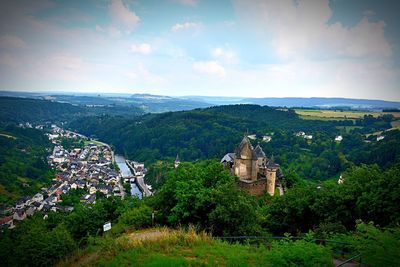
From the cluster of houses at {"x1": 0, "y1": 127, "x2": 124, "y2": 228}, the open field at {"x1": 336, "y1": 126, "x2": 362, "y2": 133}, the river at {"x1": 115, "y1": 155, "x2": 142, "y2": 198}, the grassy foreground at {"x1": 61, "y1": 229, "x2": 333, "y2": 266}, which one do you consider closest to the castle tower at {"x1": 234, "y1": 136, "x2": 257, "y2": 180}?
the grassy foreground at {"x1": 61, "y1": 229, "x2": 333, "y2": 266}

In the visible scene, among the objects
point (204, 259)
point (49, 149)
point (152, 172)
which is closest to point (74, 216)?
point (204, 259)

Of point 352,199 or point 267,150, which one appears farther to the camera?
point 267,150

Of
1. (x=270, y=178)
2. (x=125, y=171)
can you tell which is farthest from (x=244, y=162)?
(x=125, y=171)

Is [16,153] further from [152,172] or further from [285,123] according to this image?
[285,123]

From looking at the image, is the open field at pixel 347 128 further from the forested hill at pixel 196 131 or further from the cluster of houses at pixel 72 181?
the cluster of houses at pixel 72 181

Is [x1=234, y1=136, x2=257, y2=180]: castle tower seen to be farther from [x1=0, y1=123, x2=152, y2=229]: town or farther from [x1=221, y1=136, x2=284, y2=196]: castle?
[x1=0, y1=123, x2=152, y2=229]: town

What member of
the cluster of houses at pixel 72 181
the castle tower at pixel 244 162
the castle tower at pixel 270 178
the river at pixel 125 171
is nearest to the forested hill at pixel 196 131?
the river at pixel 125 171

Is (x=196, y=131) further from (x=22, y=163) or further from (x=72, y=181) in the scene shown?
(x=22, y=163)
